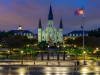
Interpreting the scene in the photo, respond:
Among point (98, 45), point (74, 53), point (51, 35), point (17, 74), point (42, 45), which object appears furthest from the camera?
point (51, 35)

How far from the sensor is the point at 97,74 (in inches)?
917

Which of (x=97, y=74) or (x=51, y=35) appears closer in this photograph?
(x=97, y=74)

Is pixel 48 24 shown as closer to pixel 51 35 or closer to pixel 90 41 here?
pixel 51 35

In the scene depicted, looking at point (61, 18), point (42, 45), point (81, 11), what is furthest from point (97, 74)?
point (61, 18)

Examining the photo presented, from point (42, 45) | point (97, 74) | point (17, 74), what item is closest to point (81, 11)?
point (97, 74)

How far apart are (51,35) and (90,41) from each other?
117m

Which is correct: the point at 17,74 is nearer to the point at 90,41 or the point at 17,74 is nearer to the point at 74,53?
the point at 74,53

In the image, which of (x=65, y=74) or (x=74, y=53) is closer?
(x=65, y=74)

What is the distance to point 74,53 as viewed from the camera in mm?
43406

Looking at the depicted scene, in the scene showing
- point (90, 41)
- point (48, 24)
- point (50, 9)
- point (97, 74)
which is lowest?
point (97, 74)

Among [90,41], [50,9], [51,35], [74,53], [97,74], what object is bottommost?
[97,74]

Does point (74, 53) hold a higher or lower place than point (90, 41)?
lower

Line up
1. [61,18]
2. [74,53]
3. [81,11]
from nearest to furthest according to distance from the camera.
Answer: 1. [81,11]
2. [74,53]
3. [61,18]

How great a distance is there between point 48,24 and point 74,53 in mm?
151304
